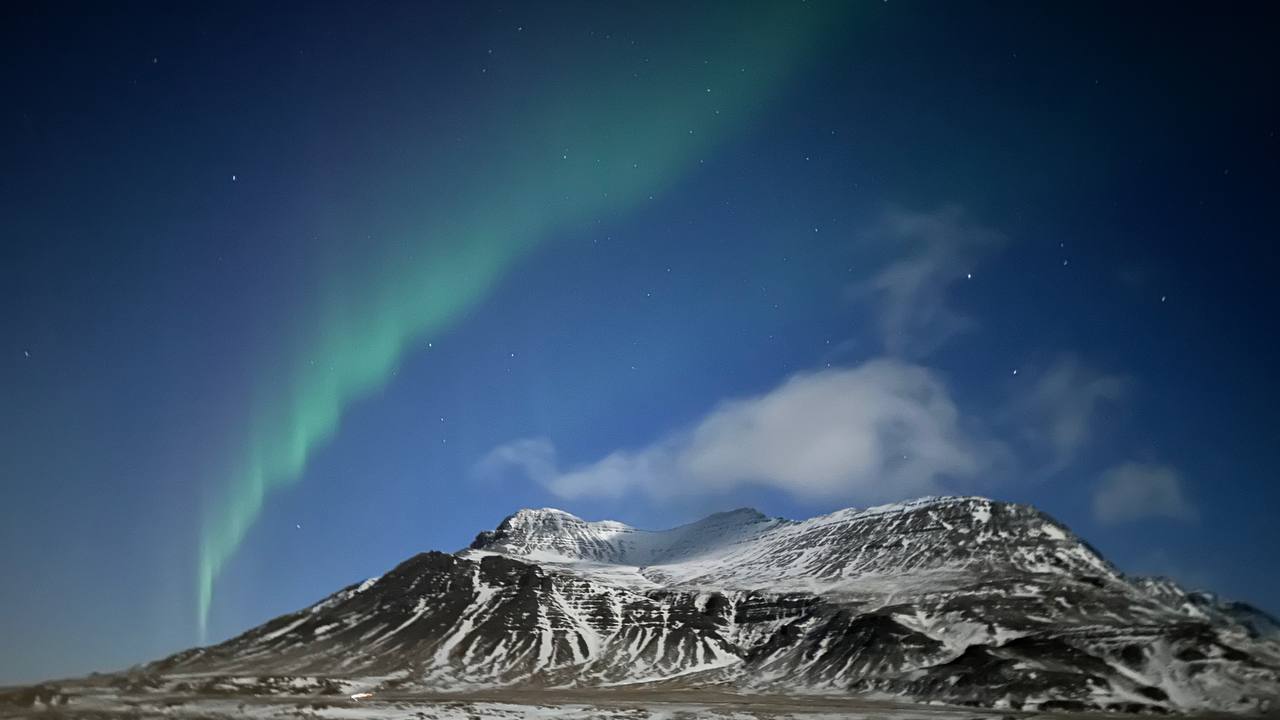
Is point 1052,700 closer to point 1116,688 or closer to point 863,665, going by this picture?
point 1116,688

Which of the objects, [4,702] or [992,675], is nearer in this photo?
[4,702]

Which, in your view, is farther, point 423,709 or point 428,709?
point 428,709

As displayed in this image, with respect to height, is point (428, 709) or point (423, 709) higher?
point (423, 709)

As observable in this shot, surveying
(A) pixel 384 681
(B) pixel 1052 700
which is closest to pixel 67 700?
(A) pixel 384 681

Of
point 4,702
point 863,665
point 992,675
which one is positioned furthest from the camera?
point 863,665

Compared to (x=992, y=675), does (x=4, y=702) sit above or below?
above

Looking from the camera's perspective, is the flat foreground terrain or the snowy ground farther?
the flat foreground terrain

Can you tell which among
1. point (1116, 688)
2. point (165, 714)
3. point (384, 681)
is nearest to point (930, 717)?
point (1116, 688)

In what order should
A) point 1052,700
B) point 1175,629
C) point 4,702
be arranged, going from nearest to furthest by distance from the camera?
point 4,702 → point 1052,700 → point 1175,629

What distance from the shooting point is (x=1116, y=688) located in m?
132

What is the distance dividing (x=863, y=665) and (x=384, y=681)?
360 ft

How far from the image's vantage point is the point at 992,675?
458 feet

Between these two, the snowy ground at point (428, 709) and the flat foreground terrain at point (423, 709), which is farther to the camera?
the flat foreground terrain at point (423, 709)

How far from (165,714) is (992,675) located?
13339 cm
